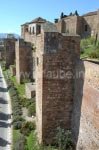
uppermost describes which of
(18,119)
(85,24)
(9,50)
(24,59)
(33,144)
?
(85,24)

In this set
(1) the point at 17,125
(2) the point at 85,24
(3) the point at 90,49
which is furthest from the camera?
(2) the point at 85,24

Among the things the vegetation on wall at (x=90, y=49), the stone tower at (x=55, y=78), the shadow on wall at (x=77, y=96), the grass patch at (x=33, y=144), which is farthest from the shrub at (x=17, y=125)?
the vegetation on wall at (x=90, y=49)

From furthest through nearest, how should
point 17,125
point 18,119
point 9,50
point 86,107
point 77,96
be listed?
1. point 9,50
2. point 18,119
3. point 17,125
4. point 77,96
5. point 86,107

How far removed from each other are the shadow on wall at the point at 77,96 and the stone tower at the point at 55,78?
0.30 metres

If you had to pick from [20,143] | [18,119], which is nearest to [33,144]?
[20,143]

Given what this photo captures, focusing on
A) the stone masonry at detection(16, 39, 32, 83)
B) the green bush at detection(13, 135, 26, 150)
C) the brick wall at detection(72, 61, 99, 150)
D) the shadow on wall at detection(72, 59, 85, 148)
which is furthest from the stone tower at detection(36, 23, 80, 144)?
the stone masonry at detection(16, 39, 32, 83)

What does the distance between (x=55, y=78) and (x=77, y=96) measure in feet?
4.45

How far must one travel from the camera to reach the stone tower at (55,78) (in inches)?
425

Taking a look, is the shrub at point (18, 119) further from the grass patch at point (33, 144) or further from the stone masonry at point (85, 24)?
the stone masonry at point (85, 24)

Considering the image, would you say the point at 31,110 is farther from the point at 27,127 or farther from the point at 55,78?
the point at 55,78

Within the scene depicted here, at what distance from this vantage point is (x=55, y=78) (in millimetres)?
11125

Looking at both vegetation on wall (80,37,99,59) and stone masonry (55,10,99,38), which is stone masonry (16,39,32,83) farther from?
stone masonry (55,10,99,38)

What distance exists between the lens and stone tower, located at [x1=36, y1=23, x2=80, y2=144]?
35.4 feet

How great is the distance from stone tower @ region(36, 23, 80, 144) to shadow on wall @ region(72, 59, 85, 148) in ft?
0.97
